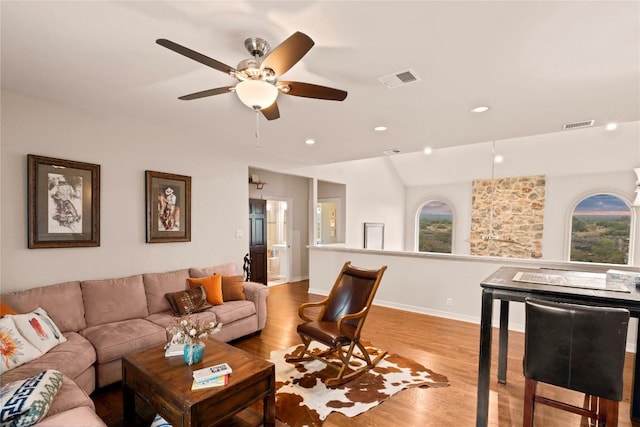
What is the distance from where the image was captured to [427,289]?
471cm

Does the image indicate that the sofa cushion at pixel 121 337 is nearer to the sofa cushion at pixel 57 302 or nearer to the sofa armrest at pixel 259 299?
the sofa cushion at pixel 57 302

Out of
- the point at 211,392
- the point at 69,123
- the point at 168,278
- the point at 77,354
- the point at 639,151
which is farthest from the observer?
the point at 639,151

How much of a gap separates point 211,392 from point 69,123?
3020 mm

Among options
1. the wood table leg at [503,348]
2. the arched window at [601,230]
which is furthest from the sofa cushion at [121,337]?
the arched window at [601,230]

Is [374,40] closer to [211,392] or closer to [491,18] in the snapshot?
[491,18]

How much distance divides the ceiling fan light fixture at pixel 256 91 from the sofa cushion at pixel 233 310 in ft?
7.94

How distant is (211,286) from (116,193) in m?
1.50

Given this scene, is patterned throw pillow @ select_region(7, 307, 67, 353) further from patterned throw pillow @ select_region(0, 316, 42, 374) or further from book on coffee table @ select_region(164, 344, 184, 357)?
book on coffee table @ select_region(164, 344, 184, 357)

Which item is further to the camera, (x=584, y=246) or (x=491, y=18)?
(x=584, y=246)

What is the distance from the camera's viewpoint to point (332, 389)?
8.53 feet

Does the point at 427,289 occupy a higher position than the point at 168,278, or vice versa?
the point at 168,278

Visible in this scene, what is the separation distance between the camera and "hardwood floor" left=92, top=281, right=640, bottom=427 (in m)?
2.25

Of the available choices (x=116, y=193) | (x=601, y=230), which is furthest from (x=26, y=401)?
(x=601, y=230)

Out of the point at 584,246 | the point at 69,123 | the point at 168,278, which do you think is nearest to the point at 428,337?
the point at 168,278
